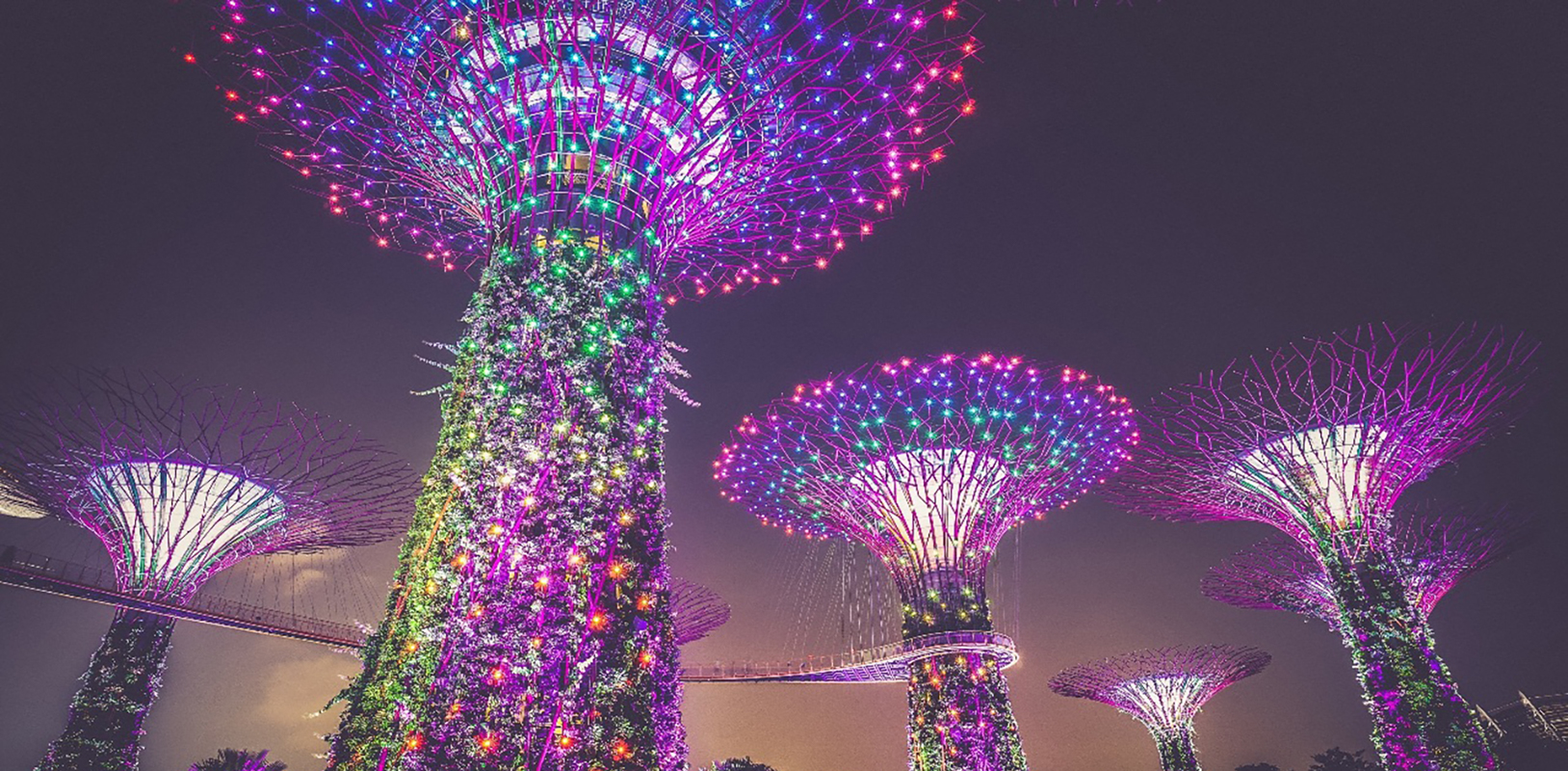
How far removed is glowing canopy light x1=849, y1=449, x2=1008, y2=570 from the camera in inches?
690

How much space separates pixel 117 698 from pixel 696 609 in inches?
592

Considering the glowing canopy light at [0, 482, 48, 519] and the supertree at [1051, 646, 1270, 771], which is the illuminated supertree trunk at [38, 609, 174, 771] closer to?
the glowing canopy light at [0, 482, 48, 519]

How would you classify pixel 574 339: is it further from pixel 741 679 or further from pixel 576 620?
pixel 741 679

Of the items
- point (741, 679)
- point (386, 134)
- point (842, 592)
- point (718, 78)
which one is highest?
point (718, 78)

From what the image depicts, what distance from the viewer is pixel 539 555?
7105 mm

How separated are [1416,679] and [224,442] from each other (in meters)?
28.0

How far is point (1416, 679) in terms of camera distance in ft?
46.1

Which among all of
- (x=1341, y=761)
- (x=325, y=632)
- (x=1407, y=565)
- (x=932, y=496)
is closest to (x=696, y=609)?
(x=932, y=496)

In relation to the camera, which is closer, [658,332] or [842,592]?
[658,332]

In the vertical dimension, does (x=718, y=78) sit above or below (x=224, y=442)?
above

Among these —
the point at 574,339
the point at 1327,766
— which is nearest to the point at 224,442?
the point at 574,339

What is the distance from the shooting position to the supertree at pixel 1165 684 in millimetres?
27344

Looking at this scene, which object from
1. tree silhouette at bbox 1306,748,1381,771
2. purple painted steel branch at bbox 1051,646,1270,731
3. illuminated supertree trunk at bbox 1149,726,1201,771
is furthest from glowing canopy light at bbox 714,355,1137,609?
tree silhouette at bbox 1306,748,1381,771

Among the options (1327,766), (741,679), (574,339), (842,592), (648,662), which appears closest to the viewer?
(648,662)
